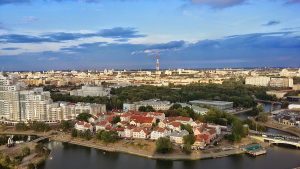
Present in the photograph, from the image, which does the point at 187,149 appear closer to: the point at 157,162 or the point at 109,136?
the point at 157,162

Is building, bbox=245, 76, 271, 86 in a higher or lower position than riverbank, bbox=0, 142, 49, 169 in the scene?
higher

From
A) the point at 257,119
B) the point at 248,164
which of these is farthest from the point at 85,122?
the point at 257,119

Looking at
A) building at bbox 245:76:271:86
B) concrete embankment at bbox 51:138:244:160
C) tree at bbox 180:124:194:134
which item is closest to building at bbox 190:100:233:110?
tree at bbox 180:124:194:134

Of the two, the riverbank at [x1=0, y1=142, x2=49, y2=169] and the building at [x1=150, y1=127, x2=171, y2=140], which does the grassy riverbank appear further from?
the riverbank at [x1=0, y1=142, x2=49, y2=169]

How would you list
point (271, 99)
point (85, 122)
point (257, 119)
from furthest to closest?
1. point (271, 99)
2. point (257, 119)
3. point (85, 122)

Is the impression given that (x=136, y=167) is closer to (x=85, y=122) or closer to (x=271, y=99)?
(x=85, y=122)

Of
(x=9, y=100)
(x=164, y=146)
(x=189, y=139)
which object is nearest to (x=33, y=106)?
(x=9, y=100)

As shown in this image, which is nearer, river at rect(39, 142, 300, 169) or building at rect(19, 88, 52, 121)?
river at rect(39, 142, 300, 169)

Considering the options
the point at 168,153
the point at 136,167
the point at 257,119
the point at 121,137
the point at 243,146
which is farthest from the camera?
the point at 257,119
